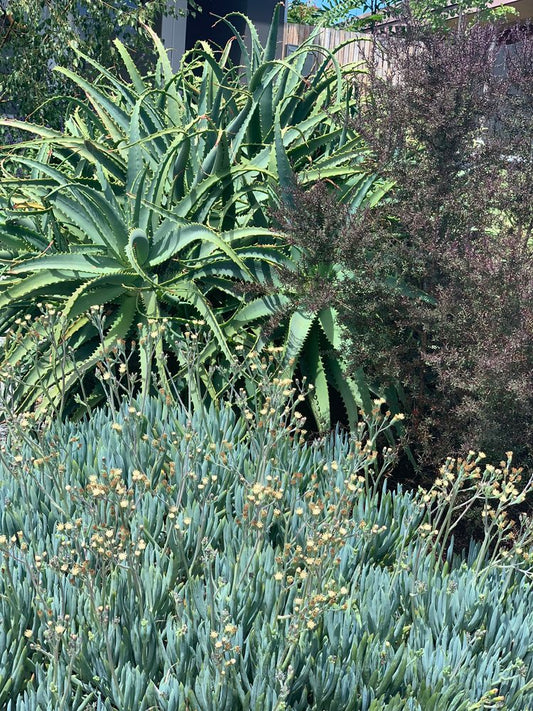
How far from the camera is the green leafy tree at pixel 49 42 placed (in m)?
7.91

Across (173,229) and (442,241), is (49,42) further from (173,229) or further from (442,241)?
(442,241)

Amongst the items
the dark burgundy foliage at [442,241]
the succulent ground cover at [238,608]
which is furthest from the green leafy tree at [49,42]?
the succulent ground cover at [238,608]

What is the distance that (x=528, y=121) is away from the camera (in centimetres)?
374

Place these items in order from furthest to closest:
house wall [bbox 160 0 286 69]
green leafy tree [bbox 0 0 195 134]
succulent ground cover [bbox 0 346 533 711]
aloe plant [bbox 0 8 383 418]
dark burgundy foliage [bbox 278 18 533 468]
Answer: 1. house wall [bbox 160 0 286 69]
2. green leafy tree [bbox 0 0 195 134]
3. aloe plant [bbox 0 8 383 418]
4. dark burgundy foliage [bbox 278 18 533 468]
5. succulent ground cover [bbox 0 346 533 711]

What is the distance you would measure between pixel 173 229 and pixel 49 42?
4925 millimetres

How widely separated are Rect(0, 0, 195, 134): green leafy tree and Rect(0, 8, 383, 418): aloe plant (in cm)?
361

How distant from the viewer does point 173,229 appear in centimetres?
407

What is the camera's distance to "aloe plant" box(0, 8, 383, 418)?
385 cm

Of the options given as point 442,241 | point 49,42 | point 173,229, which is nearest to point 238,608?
point 442,241

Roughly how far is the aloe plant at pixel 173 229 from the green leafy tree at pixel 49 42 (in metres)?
3.61

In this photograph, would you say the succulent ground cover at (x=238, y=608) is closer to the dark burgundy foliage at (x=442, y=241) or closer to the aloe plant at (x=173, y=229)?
the dark burgundy foliage at (x=442, y=241)

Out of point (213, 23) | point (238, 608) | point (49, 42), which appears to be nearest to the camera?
point (238, 608)

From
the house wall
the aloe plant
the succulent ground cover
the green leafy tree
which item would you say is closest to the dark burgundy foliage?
the aloe plant

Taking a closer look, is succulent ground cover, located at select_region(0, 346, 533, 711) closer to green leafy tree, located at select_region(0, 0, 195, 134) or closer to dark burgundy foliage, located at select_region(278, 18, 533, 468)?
dark burgundy foliage, located at select_region(278, 18, 533, 468)
